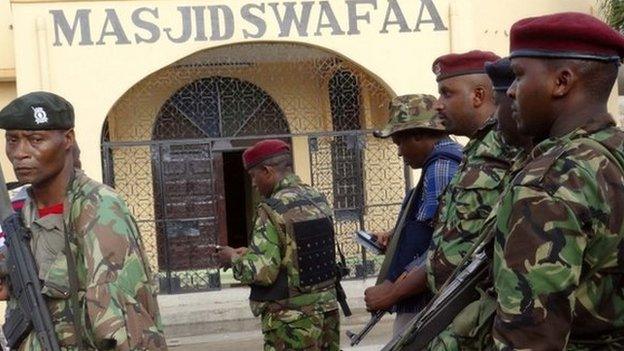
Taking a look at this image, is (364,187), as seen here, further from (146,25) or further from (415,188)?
(415,188)

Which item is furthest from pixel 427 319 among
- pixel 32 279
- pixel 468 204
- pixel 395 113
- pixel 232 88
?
pixel 232 88

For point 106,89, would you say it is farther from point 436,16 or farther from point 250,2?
point 436,16

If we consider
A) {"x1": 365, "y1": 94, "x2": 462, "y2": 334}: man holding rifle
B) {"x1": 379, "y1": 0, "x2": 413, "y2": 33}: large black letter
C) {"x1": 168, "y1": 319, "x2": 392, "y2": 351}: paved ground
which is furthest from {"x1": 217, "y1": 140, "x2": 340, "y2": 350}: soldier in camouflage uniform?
{"x1": 379, "y1": 0, "x2": 413, "y2": 33}: large black letter

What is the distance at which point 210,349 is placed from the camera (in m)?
11.1

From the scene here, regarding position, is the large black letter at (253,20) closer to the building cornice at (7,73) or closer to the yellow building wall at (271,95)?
the yellow building wall at (271,95)

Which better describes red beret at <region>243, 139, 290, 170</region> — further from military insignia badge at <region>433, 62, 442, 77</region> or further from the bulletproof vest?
military insignia badge at <region>433, 62, 442, 77</region>

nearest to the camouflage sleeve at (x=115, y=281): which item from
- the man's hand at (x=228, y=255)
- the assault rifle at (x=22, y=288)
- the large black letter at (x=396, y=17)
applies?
the assault rifle at (x=22, y=288)

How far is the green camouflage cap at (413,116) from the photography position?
193 inches

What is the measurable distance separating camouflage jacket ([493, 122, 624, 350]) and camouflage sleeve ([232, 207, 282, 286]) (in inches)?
142

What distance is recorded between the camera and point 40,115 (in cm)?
361

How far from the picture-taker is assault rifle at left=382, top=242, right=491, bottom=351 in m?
2.94

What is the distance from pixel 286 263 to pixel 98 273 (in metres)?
2.86

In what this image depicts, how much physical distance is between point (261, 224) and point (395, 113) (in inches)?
61.2

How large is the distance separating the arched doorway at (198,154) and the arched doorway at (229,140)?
0.01 m
